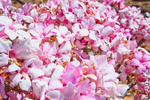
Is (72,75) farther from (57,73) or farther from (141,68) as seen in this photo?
(141,68)

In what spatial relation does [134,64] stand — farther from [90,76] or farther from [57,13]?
[57,13]

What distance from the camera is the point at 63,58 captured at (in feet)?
2.27

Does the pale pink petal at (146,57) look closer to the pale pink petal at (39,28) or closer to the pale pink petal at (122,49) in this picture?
the pale pink petal at (122,49)

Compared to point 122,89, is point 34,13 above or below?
above

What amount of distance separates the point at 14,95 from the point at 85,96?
0.92 ft

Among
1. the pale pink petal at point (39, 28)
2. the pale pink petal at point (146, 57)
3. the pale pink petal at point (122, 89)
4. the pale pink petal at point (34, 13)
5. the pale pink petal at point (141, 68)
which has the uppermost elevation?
the pale pink petal at point (34, 13)

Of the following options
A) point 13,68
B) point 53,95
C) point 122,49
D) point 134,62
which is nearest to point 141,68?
point 134,62

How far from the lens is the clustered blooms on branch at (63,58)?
506 millimetres

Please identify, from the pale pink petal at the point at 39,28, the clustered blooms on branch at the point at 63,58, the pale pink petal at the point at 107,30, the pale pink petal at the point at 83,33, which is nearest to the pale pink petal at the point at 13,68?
the clustered blooms on branch at the point at 63,58

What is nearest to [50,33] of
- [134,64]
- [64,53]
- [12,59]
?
[64,53]

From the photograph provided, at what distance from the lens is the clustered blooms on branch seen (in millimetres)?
506

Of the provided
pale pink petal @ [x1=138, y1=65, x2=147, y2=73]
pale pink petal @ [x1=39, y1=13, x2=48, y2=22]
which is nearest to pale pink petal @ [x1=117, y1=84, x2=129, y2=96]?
pale pink petal @ [x1=138, y1=65, x2=147, y2=73]

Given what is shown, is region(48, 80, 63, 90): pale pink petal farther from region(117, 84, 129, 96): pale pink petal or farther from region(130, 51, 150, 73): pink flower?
region(130, 51, 150, 73): pink flower

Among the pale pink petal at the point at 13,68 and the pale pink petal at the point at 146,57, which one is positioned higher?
the pale pink petal at the point at 13,68
